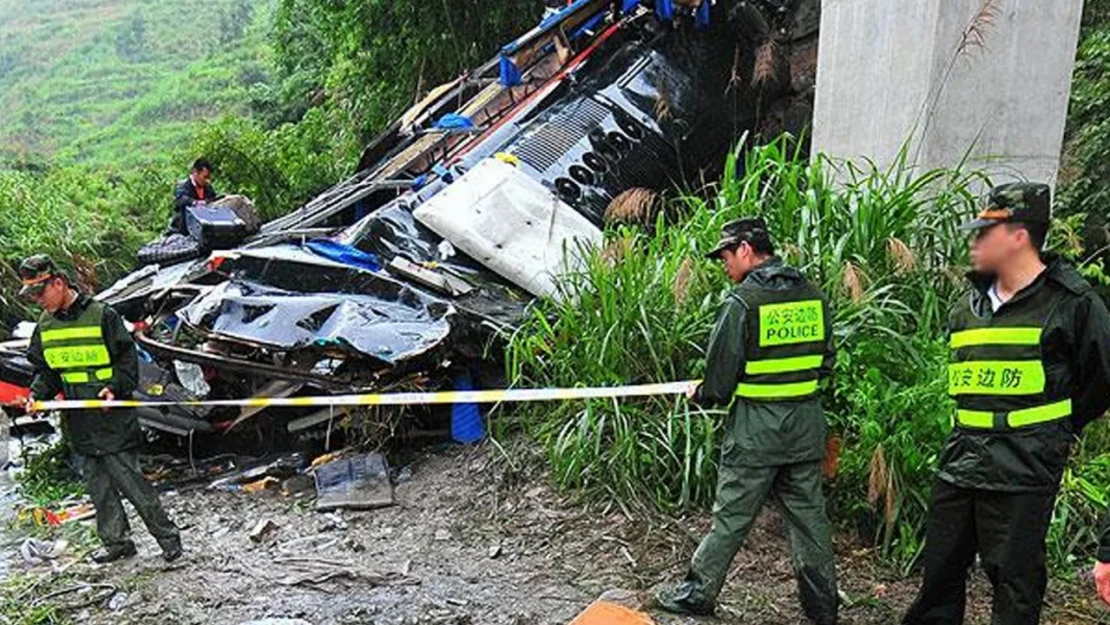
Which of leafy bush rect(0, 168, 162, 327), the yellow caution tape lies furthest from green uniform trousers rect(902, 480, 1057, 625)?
leafy bush rect(0, 168, 162, 327)

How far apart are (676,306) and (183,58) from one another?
39.2 metres

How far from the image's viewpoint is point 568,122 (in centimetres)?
654

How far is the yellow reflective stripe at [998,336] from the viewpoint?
2.41m

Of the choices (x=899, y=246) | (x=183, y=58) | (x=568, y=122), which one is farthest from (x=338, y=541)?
(x=183, y=58)

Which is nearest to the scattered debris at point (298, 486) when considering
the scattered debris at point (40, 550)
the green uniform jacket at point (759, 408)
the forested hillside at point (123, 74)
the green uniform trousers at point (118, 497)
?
the green uniform trousers at point (118, 497)

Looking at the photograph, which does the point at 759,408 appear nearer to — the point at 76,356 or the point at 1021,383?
the point at 1021,383

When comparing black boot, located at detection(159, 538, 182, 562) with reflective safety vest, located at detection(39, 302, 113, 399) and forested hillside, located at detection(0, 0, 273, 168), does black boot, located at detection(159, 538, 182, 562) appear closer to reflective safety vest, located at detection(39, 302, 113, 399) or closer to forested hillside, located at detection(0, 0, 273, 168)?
reflective safety vest, located at detection(39, 302, 113, 399)

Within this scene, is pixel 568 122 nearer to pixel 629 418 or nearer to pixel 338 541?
pixel 629 418

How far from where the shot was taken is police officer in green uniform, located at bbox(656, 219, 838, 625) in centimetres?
296

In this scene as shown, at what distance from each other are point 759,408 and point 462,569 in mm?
1573

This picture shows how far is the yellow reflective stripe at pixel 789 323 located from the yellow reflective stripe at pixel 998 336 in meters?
0.50

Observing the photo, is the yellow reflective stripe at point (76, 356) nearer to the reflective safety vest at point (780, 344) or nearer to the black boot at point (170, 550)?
the black boot at point (170, 550)

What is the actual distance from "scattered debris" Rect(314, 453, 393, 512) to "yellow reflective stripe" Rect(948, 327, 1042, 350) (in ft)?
10.0

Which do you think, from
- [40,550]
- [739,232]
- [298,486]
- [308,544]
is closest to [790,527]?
[739,232]
